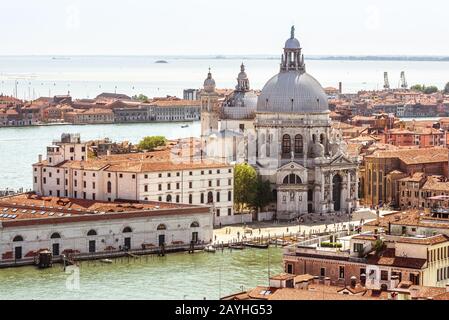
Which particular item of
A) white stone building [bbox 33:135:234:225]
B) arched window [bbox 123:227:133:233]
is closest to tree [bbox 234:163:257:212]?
white stone building [bbox 33:135:234:225]

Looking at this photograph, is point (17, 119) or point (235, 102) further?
point (17, 119)

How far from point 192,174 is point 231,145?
4455mm

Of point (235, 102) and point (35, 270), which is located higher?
point (235, 102)

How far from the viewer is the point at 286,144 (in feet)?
81.0

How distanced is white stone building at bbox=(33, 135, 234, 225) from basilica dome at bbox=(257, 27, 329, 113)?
2.97m

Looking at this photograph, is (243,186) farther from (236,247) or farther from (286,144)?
(236,247)

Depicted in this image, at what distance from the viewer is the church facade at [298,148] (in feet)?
77.7

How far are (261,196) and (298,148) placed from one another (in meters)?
2.04

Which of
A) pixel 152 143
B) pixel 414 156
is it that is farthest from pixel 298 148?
pixel 152 143
